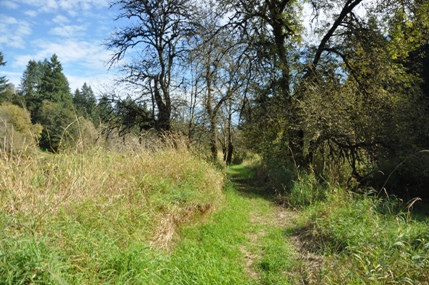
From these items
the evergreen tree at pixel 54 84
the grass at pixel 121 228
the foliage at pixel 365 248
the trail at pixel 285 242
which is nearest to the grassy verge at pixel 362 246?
the foliage at pixel 365 248

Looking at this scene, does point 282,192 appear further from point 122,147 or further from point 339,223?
point 122,147

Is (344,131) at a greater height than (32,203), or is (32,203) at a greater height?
(344,131)

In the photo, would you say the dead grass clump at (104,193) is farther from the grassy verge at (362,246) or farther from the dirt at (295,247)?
the grassy verge at (362,246)

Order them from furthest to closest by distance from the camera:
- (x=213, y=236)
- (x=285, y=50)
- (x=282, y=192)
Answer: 1. (x=285, y=50)
2. (x=282, y=192)
3. (x=213, y=236)

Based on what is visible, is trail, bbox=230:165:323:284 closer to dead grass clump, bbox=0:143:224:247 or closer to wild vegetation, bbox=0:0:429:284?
wild vegetation, bbox=0:0:429:284

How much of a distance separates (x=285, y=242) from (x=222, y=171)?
554 centimetres

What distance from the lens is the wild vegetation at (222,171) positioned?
2896 millimetres

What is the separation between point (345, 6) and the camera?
33.4 feet

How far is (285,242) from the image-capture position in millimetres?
5008

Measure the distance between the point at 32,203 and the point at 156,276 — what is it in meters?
1.56

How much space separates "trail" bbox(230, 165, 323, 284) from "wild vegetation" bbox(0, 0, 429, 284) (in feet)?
0.11

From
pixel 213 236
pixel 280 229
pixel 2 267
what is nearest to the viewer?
pixel 2 267

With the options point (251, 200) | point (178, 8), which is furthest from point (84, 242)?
point (178, 8)

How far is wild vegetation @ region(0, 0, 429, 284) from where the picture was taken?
2896 millimetres
